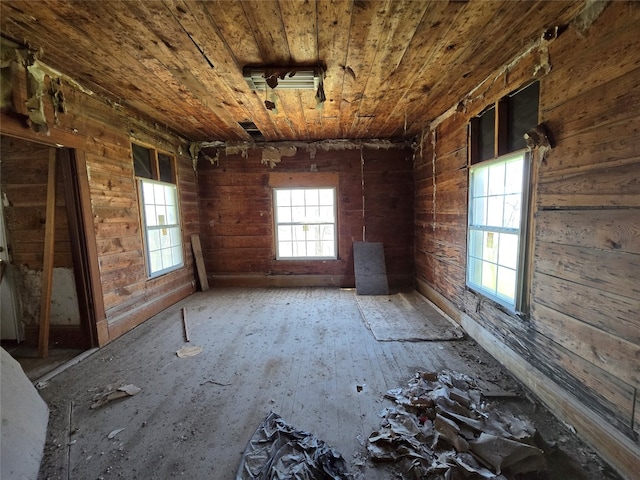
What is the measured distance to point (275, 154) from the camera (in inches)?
195

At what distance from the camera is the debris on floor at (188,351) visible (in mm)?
2668

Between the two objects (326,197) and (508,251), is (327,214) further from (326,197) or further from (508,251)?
(508,251)

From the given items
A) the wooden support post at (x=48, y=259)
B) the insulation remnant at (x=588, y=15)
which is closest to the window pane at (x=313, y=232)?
the wooden support post at (x=48, y=259)

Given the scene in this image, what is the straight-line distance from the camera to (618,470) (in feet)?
4.61

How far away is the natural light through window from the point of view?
2295 millimetres

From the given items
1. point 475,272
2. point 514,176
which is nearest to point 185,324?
point 475,272

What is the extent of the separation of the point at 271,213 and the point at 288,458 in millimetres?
4047

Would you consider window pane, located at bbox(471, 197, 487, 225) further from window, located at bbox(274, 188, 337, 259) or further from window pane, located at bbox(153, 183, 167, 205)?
window pane, located at bbox(153, 183, 167, 205)

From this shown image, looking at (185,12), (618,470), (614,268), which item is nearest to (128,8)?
(185,12)

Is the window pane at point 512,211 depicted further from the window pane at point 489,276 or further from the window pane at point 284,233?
the window pane at point 284,233

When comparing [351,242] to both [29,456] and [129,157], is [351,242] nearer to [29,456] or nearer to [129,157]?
[129,157]

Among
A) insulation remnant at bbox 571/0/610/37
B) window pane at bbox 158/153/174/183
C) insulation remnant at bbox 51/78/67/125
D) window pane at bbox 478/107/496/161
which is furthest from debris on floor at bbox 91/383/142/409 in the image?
insulation remnant at bbox 571/0/610/37

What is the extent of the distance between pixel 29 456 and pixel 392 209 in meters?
4.90

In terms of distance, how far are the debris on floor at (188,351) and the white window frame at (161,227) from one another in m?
1.43
